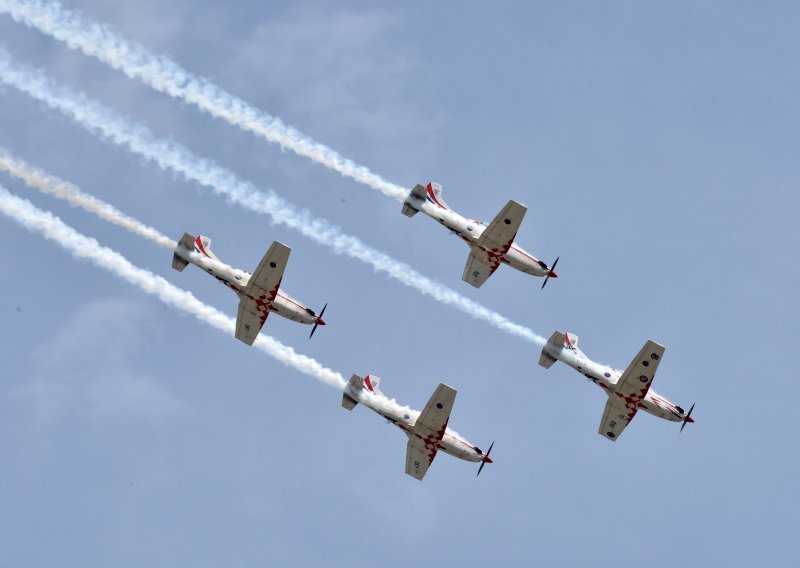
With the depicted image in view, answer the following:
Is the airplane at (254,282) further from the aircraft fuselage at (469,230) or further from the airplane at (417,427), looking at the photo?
the aircraft fuselage at (469,230)

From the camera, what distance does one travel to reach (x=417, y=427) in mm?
81375

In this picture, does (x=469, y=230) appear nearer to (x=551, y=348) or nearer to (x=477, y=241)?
(x=477, y=241)

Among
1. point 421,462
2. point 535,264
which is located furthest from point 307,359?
point 535,264

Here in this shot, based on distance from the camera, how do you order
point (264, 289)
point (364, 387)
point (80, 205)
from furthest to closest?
point (364, 387) → point (264, 289) → point (80, 205)

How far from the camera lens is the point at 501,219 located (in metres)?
79.9

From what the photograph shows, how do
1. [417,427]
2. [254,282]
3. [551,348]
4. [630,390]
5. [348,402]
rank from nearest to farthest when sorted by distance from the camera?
[254,282] < [417,427] < [348,402] < [630,390] < [551,348]

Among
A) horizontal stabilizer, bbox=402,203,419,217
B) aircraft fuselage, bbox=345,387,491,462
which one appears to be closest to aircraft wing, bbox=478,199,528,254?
horizontal stabilizer, bbox=402,203,419,217

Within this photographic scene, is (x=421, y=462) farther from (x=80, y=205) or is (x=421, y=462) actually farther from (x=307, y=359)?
(x=80, y=205)

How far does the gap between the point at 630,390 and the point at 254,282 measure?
71.2 feet

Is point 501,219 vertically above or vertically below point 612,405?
above

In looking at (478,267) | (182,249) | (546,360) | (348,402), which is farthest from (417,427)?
(182,249)

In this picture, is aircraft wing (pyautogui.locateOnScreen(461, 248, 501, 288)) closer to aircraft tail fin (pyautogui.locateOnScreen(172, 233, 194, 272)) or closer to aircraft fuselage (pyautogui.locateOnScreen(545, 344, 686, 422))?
aircraft fuselage (pyautogui.locateOnScreen(545, 344, 686, 422))

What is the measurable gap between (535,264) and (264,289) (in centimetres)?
1533

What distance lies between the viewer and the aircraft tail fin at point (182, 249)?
77.4m
